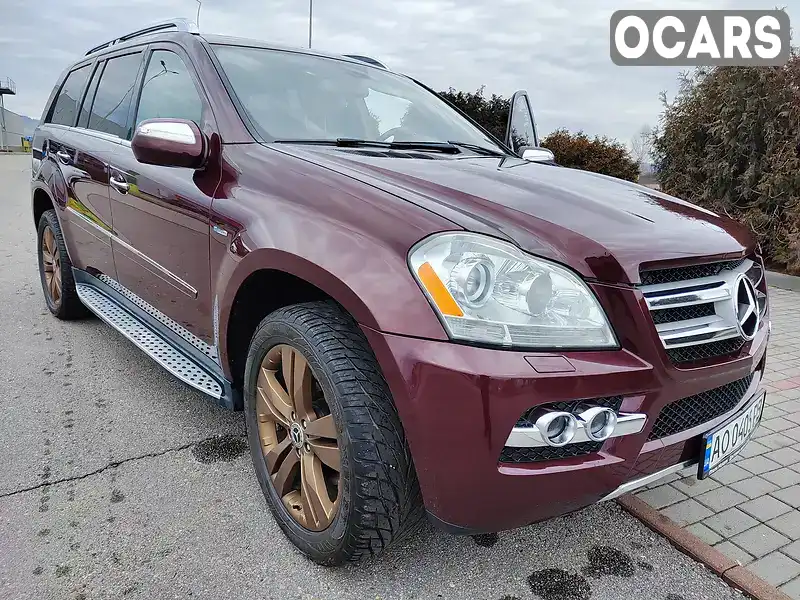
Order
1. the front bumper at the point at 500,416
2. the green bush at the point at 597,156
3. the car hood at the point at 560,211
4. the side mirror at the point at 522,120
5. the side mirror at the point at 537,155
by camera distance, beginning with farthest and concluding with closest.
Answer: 1. the green bush at the point at 597,156
2. the side mirror at the point at 522,120
3. the side mirror at the point at 537,155
4. the car hood at the point at 560,211
5. the front bumper at the point at 500,416

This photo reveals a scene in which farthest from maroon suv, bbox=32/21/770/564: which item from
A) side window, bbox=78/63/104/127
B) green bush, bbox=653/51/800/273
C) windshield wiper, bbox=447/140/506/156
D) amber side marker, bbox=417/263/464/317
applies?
green bush, bbox=653/51/800/273

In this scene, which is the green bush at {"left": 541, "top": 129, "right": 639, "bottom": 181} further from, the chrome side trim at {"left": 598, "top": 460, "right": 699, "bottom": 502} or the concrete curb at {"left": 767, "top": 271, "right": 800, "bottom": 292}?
the chrome side trim at {"left": 598, "top": 460, "right": 699, "bottom": 502}

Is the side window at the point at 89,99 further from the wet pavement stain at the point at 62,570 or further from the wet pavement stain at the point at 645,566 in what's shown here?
the wet pavement stain at the point at 645,566

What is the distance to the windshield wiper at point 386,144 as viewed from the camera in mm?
2406

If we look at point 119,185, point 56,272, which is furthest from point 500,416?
point 56,272

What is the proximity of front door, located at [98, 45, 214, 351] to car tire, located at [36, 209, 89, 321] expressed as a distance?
1139mm

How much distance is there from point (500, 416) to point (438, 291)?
33 cm

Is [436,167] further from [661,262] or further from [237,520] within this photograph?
[237,520]

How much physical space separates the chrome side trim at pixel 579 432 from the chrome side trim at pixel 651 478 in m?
0.18

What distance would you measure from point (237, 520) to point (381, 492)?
792mm

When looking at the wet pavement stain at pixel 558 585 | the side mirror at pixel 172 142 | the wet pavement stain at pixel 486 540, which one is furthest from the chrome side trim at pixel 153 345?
the wet pavement stain at pixel 558 585

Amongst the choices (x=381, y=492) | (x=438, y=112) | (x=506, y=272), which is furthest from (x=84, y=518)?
(x=438, y=112)

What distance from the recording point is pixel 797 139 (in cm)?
722

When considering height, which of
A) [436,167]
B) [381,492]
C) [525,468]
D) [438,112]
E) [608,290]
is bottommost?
[381,492]
